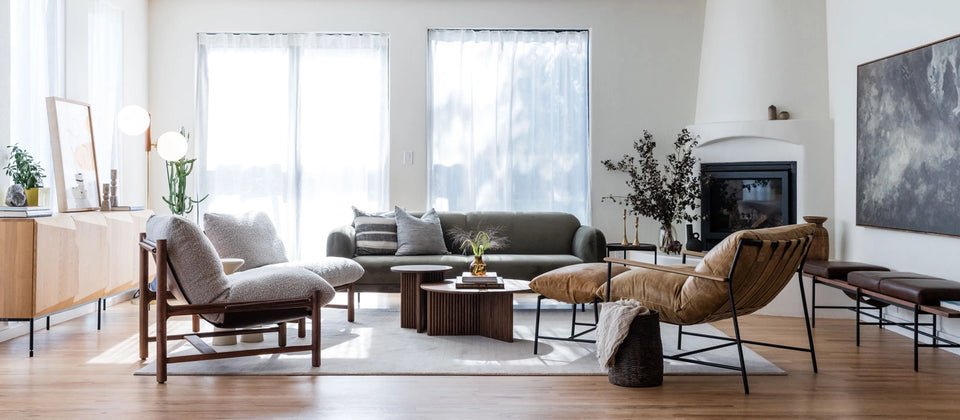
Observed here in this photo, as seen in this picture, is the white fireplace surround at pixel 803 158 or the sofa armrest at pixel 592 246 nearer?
the white fireplace surround at pixel 803 158

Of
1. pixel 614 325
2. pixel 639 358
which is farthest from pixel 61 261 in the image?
pixel 639 358

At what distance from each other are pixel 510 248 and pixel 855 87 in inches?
119

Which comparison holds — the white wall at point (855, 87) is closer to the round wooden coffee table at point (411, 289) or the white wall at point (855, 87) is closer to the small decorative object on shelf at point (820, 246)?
the small decorative object on shelf at point (820, 246)

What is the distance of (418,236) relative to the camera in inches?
256

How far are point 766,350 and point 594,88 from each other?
3.51 metres

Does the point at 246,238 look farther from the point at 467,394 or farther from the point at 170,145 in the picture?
the point at 467,394

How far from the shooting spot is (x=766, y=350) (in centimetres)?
472

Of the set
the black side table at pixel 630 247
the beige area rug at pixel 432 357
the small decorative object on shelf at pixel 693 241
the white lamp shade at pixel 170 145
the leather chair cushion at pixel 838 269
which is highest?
the white lamp shade at pixel 170 145

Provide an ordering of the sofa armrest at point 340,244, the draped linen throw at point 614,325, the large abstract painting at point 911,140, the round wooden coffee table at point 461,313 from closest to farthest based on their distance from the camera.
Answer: the draped linen throw at point 614,325, the large abstract painting at point 911,140, the round wooden coffee table at point 461,313, the sofa armrest at point 340,244

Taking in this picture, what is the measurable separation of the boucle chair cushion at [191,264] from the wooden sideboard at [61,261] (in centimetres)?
120

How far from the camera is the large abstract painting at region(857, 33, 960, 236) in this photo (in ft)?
15.1

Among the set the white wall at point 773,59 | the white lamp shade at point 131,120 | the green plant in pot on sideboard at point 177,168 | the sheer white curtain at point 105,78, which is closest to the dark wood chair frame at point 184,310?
the white lamp shade at point 131,120

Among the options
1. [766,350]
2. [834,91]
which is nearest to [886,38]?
[834,91]

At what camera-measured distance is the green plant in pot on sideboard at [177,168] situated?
6.57 meters
